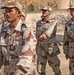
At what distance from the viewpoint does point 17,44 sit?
3.82 m

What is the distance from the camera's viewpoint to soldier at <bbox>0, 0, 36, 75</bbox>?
3273 millimetres

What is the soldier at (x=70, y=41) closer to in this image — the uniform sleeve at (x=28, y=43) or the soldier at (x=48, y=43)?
the soldier at (x=48, y=43)

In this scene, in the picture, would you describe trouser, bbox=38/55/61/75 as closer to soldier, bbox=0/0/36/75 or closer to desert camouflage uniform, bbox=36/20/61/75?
desert camouflage uniform, bbox=36/20/61/75

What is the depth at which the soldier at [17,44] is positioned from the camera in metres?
3.27

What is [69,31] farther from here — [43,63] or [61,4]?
[61,4]

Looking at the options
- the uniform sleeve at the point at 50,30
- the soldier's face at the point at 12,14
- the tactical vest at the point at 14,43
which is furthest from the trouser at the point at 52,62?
the soldier's face at the point at 12,14

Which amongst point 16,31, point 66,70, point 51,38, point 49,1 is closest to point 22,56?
point 16,31

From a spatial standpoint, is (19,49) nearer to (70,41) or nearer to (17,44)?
(17,44)

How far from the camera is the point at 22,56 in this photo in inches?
131

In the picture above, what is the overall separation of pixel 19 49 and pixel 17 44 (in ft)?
0.24

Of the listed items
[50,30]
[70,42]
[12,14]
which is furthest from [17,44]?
[50,30]

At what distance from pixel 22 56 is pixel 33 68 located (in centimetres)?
18

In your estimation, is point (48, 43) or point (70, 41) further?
point (48, 43)

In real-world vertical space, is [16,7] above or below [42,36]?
above
